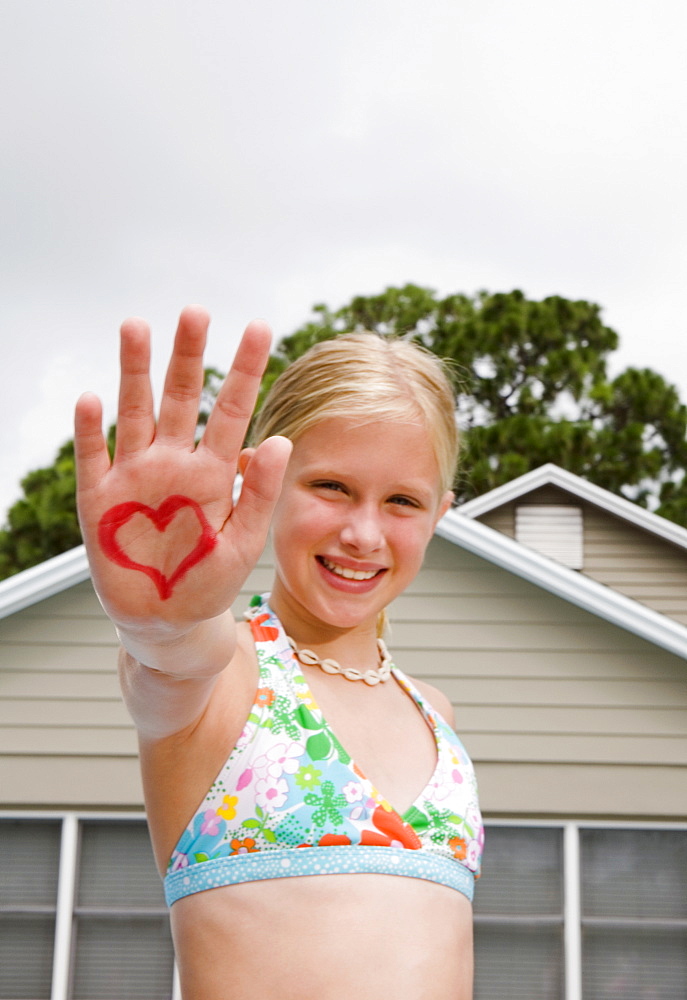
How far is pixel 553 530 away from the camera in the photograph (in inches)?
421

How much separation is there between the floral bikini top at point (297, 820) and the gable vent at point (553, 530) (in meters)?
9.16

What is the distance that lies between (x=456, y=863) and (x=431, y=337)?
76.8ft

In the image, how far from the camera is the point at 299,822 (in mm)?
1448

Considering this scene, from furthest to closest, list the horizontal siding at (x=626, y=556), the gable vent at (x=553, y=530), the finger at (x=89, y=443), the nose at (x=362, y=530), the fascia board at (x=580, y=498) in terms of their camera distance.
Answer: the gable vent at (x=553, y=530) → the horizontal siding at (x=626, y=556) → the fascia board at (x=580, y=498) → the nose at (x=362, y=530) → the finger at (x=89, y=443)

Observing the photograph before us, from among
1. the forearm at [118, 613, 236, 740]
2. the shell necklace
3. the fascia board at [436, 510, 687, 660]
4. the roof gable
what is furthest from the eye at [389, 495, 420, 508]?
the roof gable

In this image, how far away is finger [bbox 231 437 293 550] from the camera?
1.20 metres

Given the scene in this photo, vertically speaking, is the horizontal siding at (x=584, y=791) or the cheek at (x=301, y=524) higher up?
the horizontal siding at (x=584, y=791)

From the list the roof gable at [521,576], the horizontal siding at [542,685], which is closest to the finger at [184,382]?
A: the roof gable at [521,576]

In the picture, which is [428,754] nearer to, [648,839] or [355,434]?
[355,434]

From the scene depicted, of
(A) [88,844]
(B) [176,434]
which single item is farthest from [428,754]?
(A) [88,844]

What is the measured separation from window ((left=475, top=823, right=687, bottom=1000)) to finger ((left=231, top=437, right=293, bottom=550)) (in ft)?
13.5

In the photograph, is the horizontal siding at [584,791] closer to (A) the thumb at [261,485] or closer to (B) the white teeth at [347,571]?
(B) the white teeth at [347,571]

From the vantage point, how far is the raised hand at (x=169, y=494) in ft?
3.88

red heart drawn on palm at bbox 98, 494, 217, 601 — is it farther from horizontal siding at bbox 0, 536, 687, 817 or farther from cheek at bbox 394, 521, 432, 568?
horizontal siding at bbox 0, 536, 687, 817
